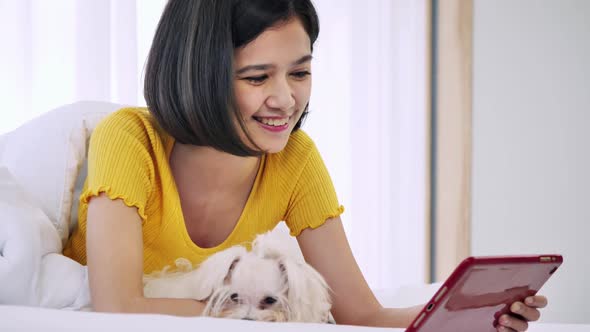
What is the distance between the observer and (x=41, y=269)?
4.32 ft

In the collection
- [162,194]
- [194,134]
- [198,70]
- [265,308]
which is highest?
[198,70]

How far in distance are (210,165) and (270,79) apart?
294 millimetres

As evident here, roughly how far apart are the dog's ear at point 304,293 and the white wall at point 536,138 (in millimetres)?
2415

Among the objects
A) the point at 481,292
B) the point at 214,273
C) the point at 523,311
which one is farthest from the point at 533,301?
the point at 214,273

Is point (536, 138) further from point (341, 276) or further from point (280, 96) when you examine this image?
point (280, 96)

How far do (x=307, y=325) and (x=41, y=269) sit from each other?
1.95 ft

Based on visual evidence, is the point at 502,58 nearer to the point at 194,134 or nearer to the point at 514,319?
the point at 194,134

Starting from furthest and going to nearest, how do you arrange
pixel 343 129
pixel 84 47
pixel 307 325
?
pixel 343 129 < pixel 84 47 < pixel 307 325

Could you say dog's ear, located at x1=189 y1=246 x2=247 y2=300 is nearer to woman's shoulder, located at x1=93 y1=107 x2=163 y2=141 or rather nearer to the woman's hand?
woman's shoulder, located at x1=93 y1=107 x2=163 y2=141

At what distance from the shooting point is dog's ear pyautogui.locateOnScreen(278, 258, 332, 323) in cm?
135

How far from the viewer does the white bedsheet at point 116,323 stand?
875mm

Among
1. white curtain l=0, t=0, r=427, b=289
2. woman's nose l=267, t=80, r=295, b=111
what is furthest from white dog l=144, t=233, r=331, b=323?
white curtain l=0, t=0, r=427, b=289

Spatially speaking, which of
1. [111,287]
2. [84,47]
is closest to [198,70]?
[111,287]

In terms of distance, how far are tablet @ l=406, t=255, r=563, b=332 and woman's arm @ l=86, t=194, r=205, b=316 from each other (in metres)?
0.51
